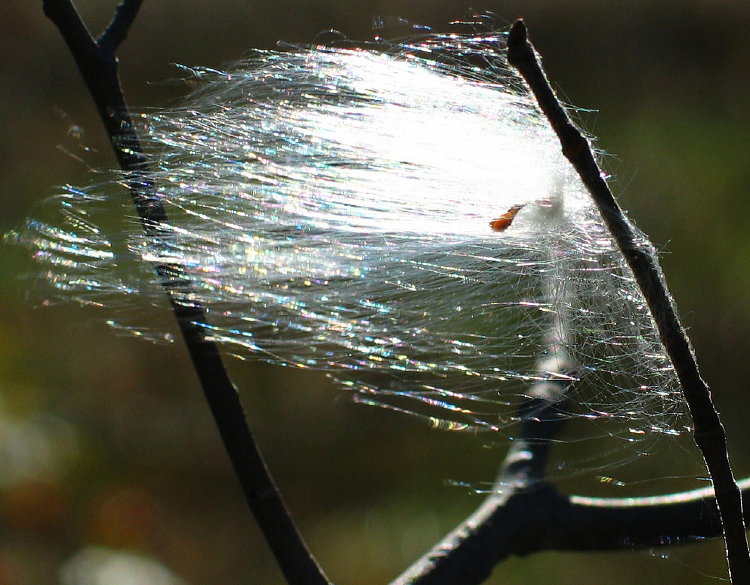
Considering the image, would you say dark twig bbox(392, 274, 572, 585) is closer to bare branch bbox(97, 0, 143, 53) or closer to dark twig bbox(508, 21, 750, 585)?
dark twig bbox(508, 21, 750, 585)

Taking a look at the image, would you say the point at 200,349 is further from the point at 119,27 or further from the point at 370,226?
the point at 119,27

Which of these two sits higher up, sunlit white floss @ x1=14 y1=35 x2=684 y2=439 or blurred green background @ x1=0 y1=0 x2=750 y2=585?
sunlit white floss @ x1=14 y1=35 x2=684 y2=439

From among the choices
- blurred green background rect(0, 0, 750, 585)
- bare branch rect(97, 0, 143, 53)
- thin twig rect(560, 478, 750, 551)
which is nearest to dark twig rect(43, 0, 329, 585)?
bare branch rect(97, 0, 143, 53)

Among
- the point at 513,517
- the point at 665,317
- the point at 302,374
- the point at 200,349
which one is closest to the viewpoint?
the point at 665,317

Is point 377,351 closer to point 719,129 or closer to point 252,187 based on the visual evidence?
point 252,187

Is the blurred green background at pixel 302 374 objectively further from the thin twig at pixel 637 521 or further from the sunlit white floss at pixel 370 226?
the thin twig at pixel 637 521

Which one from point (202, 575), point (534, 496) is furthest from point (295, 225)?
point (202, 575)

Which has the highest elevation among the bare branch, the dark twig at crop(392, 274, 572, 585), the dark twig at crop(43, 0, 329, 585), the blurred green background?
the bare branch

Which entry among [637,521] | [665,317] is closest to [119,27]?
[665,317]
